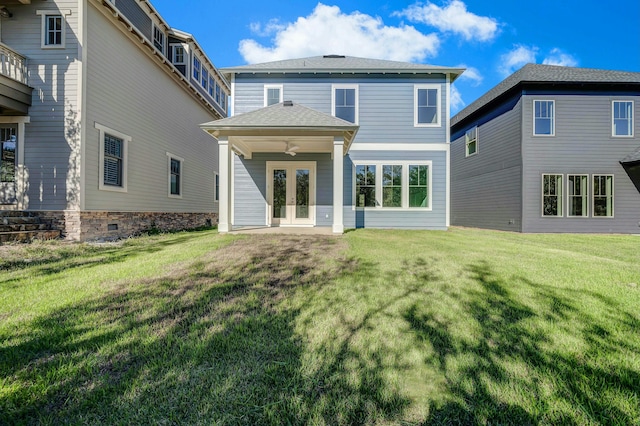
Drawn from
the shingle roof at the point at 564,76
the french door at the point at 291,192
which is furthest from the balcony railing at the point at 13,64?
the shingle roof at the point at 564,76

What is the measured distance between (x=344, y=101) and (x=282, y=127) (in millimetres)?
4229

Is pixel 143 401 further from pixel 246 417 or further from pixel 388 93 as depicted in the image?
pixel 388 93

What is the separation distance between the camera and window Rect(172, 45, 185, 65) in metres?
12.9

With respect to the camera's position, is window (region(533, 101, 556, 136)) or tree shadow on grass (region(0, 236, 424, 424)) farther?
window (region(533, 101, 556, 136))

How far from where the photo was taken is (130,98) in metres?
8.93

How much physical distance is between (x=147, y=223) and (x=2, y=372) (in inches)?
338

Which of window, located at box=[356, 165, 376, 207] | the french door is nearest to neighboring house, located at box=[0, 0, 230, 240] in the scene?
the french door

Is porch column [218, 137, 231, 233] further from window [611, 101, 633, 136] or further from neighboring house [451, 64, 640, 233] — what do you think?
window [611, 101, 633, 136]

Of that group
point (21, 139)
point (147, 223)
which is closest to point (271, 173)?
point (147, 223)

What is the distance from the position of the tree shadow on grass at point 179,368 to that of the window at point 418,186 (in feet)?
26.7

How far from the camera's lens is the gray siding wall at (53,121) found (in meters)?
6.91

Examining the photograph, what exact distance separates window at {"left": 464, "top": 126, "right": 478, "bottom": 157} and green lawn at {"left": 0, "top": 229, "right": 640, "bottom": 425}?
11378mm

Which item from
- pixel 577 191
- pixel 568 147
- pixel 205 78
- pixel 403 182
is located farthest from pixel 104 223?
pixel 577 191

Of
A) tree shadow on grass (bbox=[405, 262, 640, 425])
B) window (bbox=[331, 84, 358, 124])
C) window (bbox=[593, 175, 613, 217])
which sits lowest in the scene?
tree shadow on grass (bbox=[405, 262, 640, 425])
